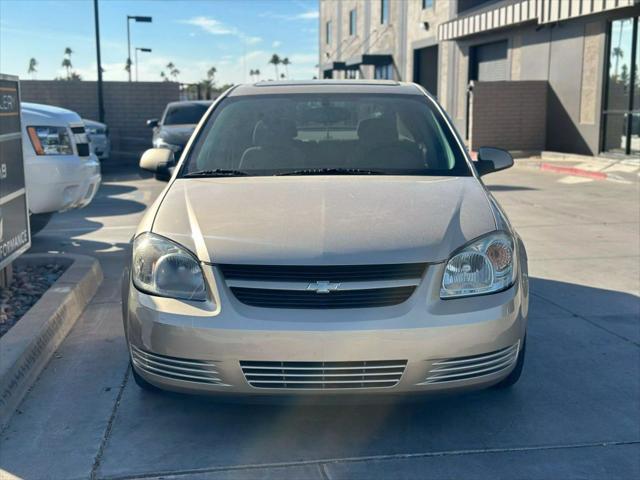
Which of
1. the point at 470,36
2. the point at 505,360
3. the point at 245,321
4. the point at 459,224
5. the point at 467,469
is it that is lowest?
the point at 467,469

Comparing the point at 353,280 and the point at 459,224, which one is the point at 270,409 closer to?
the point at 353,280

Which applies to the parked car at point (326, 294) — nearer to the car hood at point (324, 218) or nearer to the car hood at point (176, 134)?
the car hood at point (324, 218)

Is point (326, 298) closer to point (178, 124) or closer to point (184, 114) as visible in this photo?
point (178, 124)

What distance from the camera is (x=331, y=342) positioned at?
9.60 feet

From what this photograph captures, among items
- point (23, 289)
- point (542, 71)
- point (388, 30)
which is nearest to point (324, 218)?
point (23, 289)

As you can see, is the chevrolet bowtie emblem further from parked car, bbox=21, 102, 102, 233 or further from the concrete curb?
parked car, bbox=21, 102, 102, 233

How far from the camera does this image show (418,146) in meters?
4.44

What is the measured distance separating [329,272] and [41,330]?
84.8 inches

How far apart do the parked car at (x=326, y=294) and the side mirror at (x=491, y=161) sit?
1084 mm

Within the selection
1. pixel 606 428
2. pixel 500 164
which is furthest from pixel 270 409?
pixel 500 164

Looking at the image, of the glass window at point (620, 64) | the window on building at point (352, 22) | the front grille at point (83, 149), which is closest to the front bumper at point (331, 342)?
the front grille at point (83, 149)

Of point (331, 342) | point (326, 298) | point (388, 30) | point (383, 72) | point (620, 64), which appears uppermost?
point (388, 30)

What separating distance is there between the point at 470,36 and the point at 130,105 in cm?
1059

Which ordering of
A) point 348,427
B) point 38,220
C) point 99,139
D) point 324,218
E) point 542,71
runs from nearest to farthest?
point 324,218 < point 348,427 < point 38,220 < point 99,139 < point 542,71
